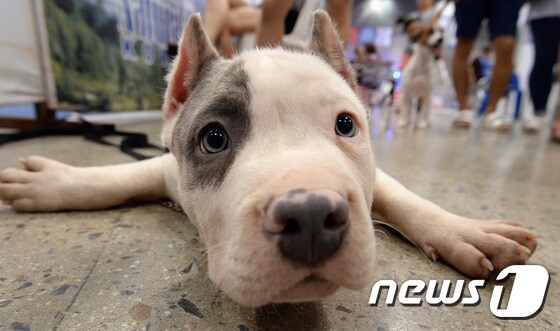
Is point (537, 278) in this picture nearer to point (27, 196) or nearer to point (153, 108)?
point (27, 196)

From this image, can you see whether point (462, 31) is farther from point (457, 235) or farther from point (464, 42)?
point (457, 235)

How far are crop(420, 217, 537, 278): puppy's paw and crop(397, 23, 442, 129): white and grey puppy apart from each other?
17.3ft

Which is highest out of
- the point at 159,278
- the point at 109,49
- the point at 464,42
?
the point at 464,42

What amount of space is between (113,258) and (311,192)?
934 mm

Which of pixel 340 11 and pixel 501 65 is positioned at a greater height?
pixel 340 11

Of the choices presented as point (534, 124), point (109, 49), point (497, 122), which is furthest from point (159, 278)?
point (534, 124)

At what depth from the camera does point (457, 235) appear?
134cm

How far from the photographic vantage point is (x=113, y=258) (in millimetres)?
1344

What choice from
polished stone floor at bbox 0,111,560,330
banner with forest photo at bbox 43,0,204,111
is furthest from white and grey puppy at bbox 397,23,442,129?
polished stone floor at bbox 0,111,560,330

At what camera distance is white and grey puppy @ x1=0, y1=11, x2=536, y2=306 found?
784 mm

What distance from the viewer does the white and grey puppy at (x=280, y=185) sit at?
0.78m

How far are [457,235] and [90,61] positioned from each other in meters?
4.96

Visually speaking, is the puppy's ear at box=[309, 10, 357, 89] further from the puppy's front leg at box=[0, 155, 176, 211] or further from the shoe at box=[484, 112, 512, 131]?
the shoe at box=[484, 112, 512, 131]

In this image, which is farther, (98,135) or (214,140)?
(98,135)
